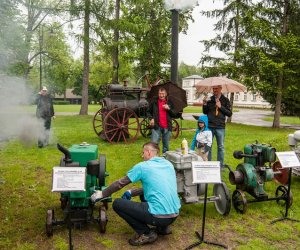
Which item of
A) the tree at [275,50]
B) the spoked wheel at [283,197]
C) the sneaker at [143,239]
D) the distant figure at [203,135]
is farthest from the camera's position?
the tree at [275,50]

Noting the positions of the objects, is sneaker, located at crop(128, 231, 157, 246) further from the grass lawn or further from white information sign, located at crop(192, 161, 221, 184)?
white information sign, located at crop(192, 161, 221, 184)

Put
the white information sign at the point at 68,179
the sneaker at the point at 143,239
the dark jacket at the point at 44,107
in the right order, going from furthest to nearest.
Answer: the dark jacket at the point at 44,107, the sneaker at the point at 143,239, the white information sign at the point at 68,179

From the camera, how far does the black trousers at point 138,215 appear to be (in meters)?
3.71

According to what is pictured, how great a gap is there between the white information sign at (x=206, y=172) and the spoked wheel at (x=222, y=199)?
84 cm

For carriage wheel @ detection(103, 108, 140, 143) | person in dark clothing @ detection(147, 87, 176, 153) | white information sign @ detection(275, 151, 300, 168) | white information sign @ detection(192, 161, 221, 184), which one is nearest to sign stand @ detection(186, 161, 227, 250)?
white information sign @ detection(192, 161, 221, 184)

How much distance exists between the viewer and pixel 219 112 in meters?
6.66

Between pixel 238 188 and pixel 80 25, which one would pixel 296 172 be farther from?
pixel 80 25

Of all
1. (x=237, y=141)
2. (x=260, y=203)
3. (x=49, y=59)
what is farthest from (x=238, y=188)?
(x=49, y=59)

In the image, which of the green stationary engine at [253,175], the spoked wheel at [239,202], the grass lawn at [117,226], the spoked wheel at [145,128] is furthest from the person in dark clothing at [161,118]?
the spoked wheel at [145,128]

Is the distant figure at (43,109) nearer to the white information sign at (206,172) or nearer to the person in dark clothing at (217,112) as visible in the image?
the person in dark clothing at (217,112)

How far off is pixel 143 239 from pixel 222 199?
1530 millimetres

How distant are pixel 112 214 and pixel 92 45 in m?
17.4

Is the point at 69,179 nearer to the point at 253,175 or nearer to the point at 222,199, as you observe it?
the point at 222,199

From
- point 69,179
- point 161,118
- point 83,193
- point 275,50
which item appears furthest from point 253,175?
point 275,50
